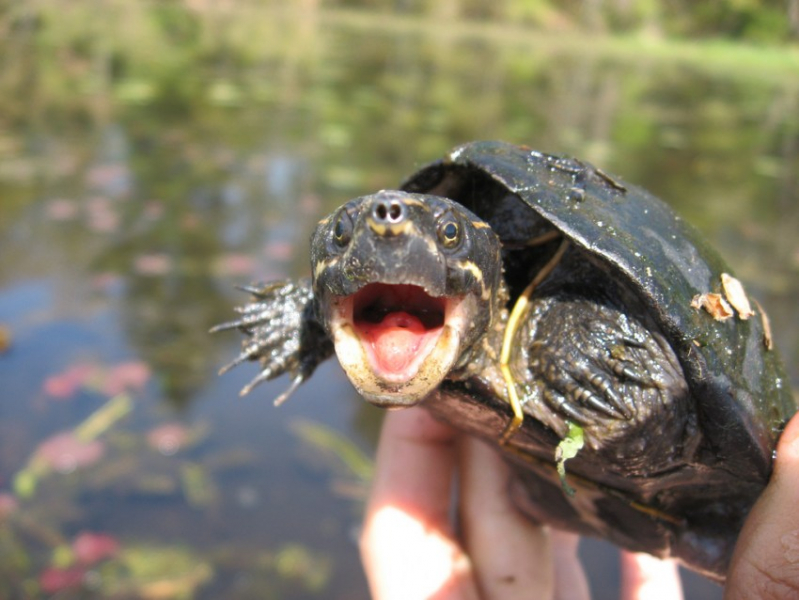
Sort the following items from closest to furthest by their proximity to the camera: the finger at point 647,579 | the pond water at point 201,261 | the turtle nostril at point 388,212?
the turtle nostril at point 388,212, the finger at point 647,579, the pond water at point 201,261

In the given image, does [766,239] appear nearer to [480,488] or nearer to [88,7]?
[480,488]

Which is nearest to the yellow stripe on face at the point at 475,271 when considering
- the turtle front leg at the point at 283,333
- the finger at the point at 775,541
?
the turtle front leg at the point at 283,333

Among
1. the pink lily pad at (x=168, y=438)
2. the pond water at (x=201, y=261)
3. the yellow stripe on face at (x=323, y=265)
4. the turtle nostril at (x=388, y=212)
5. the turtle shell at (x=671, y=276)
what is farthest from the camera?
the pink lily pad at (x=168, y=438)

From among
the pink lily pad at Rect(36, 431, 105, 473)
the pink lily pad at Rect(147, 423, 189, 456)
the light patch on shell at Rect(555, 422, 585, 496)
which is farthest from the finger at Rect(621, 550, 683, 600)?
the pink lily pad at Rect(36, 431, 105, 473)

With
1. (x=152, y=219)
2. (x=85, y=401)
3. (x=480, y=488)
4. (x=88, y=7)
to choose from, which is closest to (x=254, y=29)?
(x=88, y=7)

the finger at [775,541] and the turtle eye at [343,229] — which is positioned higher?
the turtle eye at [343,229]

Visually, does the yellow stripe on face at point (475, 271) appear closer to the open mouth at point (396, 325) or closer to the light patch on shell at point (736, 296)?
the open mouth at point (396, 325)

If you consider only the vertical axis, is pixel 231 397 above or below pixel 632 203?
below
